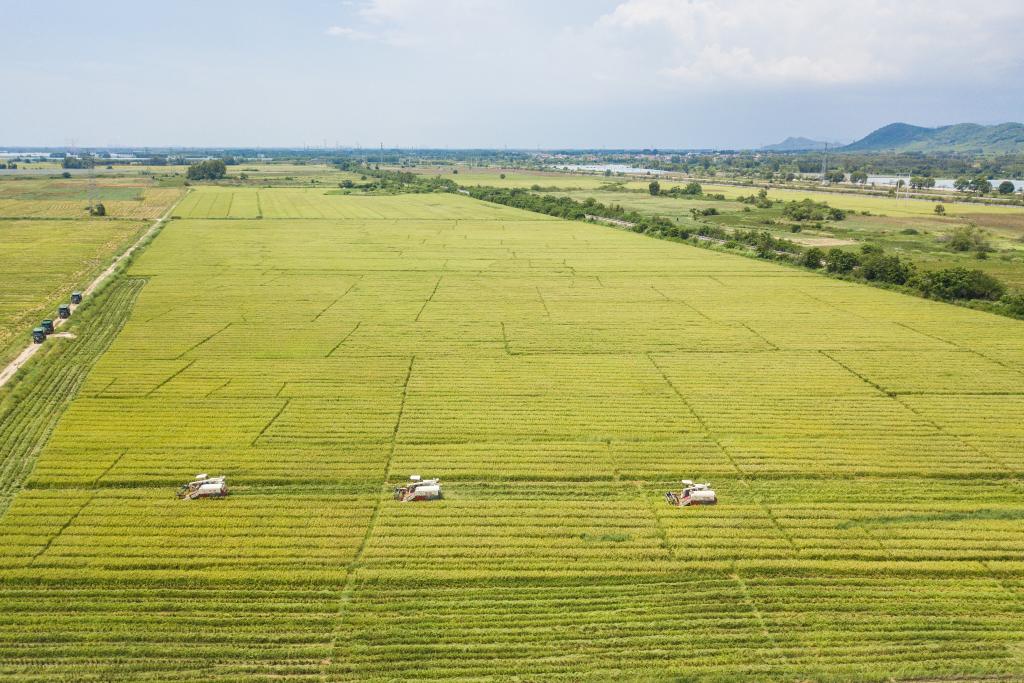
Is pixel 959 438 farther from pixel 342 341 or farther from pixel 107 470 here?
pixel 107 470

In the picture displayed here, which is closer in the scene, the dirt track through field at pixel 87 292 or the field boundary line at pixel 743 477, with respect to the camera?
→ the field boundary line at pixel 743 477

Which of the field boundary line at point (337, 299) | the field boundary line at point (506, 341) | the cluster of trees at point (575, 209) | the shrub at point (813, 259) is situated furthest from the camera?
the cluster of trees at point (575, 209)

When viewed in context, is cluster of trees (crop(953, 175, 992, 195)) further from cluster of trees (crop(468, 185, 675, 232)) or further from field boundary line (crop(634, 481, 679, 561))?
field boundary line (crop(634, 481, 679, 561))

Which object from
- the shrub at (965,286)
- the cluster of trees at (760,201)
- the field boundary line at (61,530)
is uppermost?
the cluster of trees at (760,201)

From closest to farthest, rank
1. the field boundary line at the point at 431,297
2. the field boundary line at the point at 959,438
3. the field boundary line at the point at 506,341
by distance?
the field boundary line at the point at 959,438
the field boundary line at the point at 506,341
the field boundary line at the point at 431,297

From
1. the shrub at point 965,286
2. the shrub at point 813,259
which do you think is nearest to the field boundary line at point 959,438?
the shrub at point 965,286

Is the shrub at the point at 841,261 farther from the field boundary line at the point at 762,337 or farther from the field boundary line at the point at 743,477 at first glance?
the field boundary line at the point at 743,477
